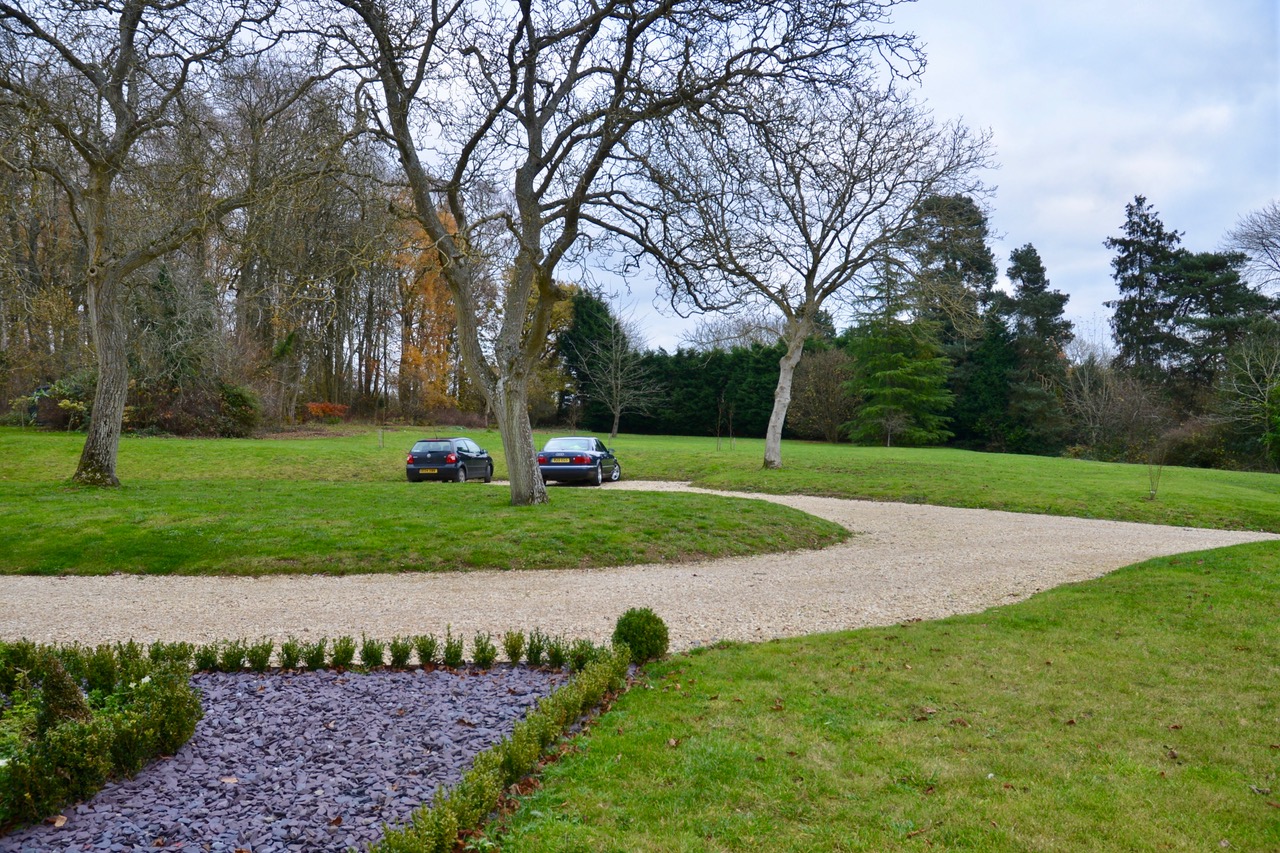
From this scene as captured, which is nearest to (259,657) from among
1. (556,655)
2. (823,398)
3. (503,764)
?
(556,655)

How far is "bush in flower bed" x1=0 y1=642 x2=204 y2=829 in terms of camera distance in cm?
345

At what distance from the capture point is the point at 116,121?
47.6ft

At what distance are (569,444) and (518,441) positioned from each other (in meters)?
A: 8.17

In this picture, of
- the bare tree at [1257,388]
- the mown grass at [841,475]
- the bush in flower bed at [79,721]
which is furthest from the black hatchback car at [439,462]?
the bare tree at [1257,388]

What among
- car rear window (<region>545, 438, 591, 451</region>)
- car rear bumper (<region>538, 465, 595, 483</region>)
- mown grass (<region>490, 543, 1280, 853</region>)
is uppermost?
car rear window (<region>545, 438, 591, 451</region>)

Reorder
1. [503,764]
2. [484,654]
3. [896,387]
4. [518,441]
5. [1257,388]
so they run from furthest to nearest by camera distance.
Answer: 1. [896,387]
2. [1257,388]
3. [518,441]
4. [484,654]
5. [503,764]

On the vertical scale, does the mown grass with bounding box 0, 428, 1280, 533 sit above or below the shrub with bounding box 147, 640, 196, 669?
above

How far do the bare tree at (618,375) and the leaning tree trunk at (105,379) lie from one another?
27582 mm

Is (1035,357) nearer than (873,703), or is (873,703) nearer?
(873,703)

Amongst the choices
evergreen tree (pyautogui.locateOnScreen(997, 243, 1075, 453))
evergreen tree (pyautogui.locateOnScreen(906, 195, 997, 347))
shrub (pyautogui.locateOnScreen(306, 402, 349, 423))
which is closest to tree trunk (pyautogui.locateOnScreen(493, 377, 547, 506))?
evergreen tree (pyautogui.locateOnScreen(906, 195, 997, 347))

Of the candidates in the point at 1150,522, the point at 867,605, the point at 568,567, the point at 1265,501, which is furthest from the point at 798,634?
the point at 1265,501

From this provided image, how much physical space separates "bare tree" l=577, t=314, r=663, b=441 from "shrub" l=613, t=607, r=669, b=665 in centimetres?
3574

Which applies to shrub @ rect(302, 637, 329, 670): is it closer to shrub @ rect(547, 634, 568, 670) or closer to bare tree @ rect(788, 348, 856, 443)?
shrub @ rect(547, 634, 568, 670)

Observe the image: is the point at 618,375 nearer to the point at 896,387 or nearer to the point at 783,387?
the point at 896,387
